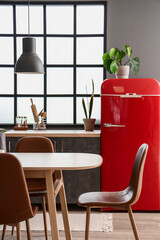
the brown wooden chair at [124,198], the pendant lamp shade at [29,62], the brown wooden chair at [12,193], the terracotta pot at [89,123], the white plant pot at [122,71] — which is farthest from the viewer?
the terracotta pot at [89,123]

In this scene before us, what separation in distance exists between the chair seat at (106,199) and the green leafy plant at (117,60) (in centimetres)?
197

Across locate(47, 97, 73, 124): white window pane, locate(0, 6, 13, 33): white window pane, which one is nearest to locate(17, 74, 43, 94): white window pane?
locate(47, 97, 73, 124): white window pane

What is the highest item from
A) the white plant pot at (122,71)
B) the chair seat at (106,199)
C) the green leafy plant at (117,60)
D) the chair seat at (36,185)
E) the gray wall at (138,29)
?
the gray wall at (138,29)

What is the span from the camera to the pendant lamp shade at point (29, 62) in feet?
12.4

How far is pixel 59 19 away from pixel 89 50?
585 mm

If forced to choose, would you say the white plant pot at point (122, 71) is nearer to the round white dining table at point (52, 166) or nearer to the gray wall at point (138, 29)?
the gray wall at point (138, 29)

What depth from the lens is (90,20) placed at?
5.23 metres

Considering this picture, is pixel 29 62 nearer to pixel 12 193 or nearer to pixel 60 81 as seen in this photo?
pixel 60 81

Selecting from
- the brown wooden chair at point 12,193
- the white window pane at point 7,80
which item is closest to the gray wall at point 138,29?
the white window pane at point 7,80

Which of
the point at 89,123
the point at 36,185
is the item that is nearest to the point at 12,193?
the point at 36,185

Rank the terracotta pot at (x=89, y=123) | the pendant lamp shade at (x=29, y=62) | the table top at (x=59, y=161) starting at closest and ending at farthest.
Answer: the table top at (x=59, y=161), the pendant lamp shade at (x=29, y=62), the terracotta pot at (x=89, y=123)

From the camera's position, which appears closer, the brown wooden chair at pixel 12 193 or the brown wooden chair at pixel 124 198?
the brown wooden chair at pixel 12 193

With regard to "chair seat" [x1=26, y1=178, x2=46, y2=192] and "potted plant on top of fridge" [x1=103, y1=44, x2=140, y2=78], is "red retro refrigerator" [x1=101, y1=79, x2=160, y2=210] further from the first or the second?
"chair seat" [x1=26, y1=178, x2=46, y2=192]

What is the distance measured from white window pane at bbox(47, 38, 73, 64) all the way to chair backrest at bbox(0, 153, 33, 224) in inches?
124
